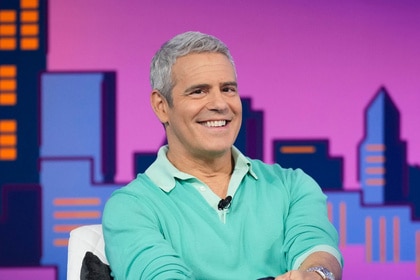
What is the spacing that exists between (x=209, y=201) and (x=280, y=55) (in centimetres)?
208

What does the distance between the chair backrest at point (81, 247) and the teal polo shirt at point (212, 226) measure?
0.08 meters

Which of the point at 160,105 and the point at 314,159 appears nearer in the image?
the point at 160,105

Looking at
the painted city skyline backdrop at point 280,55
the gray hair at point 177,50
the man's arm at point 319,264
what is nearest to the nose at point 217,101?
the gray hair at point 177,50

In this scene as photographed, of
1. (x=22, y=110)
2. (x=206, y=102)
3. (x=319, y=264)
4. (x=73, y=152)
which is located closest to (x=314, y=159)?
(x=73, y=152)

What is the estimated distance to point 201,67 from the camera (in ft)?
7.48

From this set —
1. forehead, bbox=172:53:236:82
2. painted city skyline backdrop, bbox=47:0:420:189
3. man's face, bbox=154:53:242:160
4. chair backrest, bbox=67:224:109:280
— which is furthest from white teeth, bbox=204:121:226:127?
painted city skyline backdrop, bbox=47:0:420:189

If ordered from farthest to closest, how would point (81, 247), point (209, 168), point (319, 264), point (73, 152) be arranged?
point (73, 152), point (209, 168), point (81, 247), point (319, 264)

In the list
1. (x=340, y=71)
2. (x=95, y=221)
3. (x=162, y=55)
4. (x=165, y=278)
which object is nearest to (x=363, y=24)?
(x=340, y=71)

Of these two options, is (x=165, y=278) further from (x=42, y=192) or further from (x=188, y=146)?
(x=42, y=192)

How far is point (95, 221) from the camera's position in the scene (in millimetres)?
4203

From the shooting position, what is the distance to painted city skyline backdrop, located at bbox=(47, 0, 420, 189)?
4.22 m

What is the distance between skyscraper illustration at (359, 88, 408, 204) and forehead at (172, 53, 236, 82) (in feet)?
6.76

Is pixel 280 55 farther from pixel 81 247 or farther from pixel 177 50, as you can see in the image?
pixel 81 247

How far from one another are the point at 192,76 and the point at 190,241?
0.41 m
